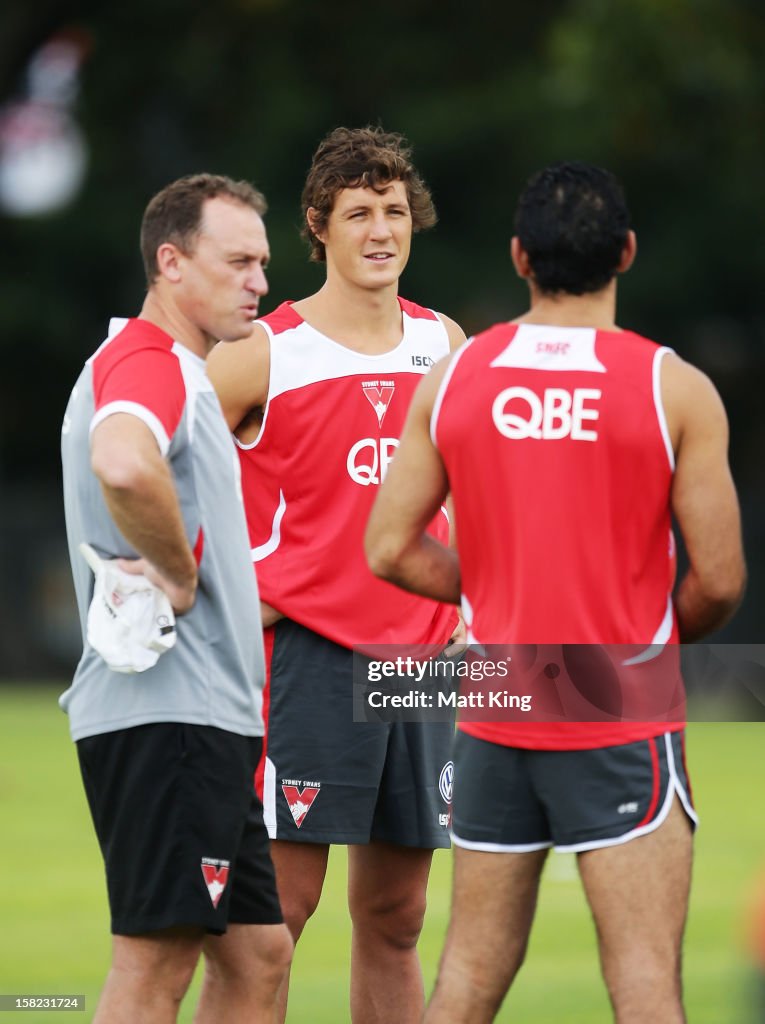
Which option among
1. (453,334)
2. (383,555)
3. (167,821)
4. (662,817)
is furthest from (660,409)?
(453,334)

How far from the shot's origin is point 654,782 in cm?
411

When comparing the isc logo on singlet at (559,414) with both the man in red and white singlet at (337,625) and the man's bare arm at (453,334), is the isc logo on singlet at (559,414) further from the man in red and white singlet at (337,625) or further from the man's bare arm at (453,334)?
the man's bare arm at (453,334)

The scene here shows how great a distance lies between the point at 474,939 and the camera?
4.19 metres

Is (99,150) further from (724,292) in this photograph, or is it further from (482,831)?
(482,831)

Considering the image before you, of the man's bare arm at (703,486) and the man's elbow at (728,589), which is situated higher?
the man's bare arm at (703,486)

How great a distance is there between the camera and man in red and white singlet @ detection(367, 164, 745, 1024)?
4.07m

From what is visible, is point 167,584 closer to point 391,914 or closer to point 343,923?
point 391,914

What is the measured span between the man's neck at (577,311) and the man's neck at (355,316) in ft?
4.95

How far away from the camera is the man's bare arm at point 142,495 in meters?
4.37

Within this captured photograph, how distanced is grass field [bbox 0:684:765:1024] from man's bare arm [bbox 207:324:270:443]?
2262mm

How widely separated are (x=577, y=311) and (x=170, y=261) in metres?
1.17

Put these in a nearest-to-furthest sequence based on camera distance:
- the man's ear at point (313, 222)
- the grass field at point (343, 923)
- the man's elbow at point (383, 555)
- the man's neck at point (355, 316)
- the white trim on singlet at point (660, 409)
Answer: the white trim on singlet at point (660, 409)
the man's elbow at point (383, 555)
the man's neck at point (355, 316)
the man's ear at point (313, 222)
the grass field at point (343, 923)

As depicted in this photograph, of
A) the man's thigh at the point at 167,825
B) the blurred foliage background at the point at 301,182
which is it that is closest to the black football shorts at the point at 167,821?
the man's thigh at the point at 167,825

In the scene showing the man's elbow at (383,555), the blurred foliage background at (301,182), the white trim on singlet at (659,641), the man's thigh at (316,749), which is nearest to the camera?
the white trim on singlet at (659,641)
